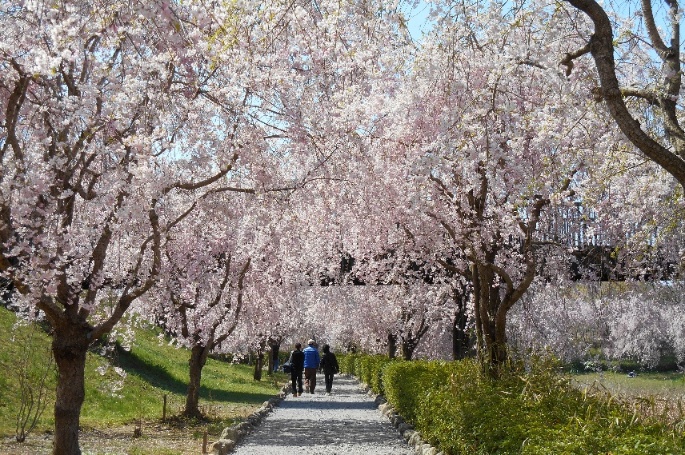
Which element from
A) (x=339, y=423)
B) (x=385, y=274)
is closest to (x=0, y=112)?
(x=339, y=423)

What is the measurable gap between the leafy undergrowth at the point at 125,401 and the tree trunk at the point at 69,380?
1837 millimetres

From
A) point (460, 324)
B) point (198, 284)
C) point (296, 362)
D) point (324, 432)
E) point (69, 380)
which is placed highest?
point (198, 284)

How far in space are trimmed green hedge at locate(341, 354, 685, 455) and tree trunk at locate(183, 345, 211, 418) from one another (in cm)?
471

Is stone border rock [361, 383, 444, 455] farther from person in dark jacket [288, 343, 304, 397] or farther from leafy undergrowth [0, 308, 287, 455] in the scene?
person in dark jacket [288, 343, 304, 397]

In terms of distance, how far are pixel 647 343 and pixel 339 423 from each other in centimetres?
4707

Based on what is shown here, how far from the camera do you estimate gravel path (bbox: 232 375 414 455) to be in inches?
419

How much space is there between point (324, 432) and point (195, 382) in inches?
140

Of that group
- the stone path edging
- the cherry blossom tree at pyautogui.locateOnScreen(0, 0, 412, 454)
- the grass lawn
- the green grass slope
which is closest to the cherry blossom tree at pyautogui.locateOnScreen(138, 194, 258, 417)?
the green grass slope

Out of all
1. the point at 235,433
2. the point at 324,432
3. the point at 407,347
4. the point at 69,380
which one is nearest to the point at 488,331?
the point at 324,432

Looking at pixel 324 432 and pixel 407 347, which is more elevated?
pixel 407 347

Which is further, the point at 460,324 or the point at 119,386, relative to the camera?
the point at 460,324

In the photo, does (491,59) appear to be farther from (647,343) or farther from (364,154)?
(647,343)

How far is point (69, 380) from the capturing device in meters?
8.23

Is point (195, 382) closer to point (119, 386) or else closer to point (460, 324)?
point (119, 386)
